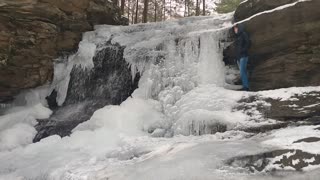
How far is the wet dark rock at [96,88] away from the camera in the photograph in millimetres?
11057

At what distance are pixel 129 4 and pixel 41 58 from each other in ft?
57.0

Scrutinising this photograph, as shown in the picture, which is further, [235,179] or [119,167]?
[119,167]

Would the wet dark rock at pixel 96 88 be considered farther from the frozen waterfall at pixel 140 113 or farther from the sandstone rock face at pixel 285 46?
the sandstone rock face at pixel 285 46

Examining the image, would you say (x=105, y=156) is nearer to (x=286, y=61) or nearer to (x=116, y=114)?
(x=116, y=114)

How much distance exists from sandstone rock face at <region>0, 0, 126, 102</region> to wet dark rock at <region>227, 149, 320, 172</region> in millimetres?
8082

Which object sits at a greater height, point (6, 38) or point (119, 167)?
point (6, 38)

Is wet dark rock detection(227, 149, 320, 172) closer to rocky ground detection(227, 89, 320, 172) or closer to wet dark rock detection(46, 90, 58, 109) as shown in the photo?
rocky ground detection(227, 89, 320, 172)

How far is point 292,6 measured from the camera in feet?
31.1

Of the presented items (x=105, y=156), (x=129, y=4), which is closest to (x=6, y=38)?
(x=105, y=156)

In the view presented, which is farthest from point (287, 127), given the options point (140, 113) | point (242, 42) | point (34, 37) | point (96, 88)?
point (34, 37)

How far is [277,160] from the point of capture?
5.96 m

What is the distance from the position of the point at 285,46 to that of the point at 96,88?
219 inches

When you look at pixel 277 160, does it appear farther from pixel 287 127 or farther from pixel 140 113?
pixel 140 113

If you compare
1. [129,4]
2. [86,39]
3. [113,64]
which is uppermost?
[129,4]
